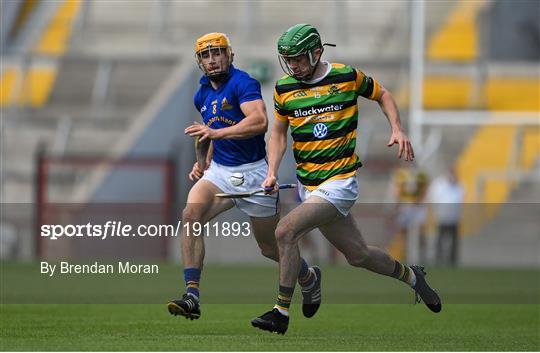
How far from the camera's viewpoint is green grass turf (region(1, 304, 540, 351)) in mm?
8945

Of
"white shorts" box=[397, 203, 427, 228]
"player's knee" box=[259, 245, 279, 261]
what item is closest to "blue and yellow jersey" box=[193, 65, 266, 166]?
"player's knee" box=[259, 245, 279, 261]

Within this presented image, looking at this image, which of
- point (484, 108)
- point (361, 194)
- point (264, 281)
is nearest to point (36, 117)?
point (361, 194)

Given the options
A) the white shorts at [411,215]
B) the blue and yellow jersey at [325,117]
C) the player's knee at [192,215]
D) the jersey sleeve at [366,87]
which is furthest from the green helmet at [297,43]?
the white shorts at [411,215]

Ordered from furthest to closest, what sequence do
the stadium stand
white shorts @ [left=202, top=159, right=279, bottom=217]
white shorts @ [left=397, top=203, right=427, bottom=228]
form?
the stadium stand → white shorts @ [left=397, top=203, right=427, bottom=228] → white shorts @ [left=202, top=159, right=279, bottom=217]

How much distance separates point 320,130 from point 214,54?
102 cm

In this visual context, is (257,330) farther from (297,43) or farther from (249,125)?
(297,43)

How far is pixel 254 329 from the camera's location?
10305 millimetres

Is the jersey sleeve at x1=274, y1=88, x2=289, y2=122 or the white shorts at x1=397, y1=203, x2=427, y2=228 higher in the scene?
the jersey sleeve at x1=274, y1=88, x2=289, y2=122

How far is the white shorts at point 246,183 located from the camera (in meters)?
10.3

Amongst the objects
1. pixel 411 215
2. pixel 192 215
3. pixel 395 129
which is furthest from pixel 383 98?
pixel 411 215

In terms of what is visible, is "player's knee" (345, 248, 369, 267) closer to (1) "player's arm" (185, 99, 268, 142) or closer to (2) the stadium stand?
(1) "player's arm" (185, 99, 268, 142)

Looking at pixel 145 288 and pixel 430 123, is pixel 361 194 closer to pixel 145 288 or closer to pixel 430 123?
pixel 430 123

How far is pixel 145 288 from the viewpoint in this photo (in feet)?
49.4

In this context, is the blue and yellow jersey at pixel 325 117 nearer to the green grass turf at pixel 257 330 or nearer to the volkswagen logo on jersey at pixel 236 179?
the volkswagen logo on jersey at pixel 236 179
